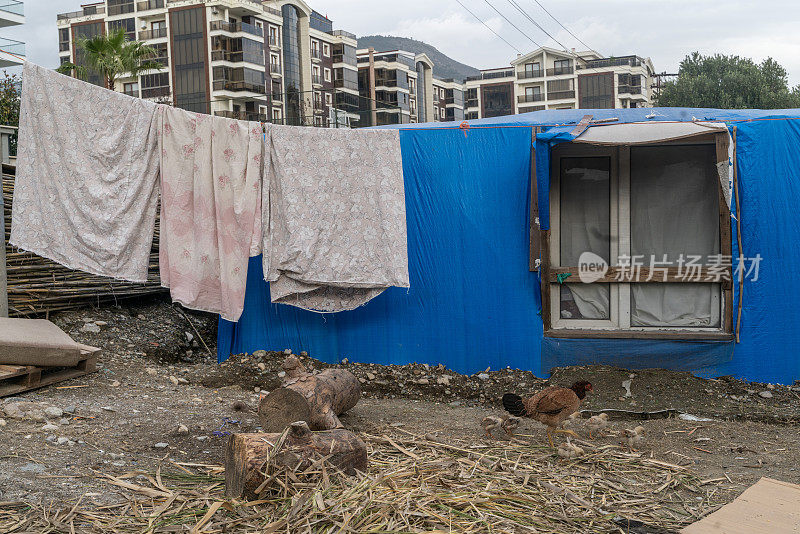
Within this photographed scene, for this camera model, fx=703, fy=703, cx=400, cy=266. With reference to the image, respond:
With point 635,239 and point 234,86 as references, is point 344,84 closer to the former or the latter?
point 234,86

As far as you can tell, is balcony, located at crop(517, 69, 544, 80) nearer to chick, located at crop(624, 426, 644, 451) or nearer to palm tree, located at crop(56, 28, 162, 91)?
palm tree, located at crop(56, 28, 162, 91)

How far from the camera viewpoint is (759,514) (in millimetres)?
Answer: 3232

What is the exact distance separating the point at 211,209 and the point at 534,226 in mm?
2870

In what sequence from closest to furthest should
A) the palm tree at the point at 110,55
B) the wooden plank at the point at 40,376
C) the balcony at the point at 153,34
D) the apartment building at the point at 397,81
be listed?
the wooden plank at the point at 40,376 → the palm tree at the point at 110,55 → the balcony at the point at 153,34 → the apartment building at the point at 397,81

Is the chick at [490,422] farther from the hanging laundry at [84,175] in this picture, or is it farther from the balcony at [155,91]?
the balcony at [155,91]

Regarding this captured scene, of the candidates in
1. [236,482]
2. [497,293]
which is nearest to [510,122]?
[497,293]

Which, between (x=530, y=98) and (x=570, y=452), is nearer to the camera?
(x=570, y=452)

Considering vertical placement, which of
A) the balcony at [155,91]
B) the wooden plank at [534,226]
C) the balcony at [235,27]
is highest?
the balcony at [235,27]

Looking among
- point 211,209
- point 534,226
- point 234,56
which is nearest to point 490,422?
point 534,226

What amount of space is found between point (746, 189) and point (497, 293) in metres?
2.33

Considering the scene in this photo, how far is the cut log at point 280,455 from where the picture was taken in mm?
3338

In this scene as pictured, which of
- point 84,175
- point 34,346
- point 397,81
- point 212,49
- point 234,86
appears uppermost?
point 397,81

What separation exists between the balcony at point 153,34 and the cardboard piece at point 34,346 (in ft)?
173

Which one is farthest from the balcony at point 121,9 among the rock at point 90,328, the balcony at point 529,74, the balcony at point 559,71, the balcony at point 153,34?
the rock at point 90,328
